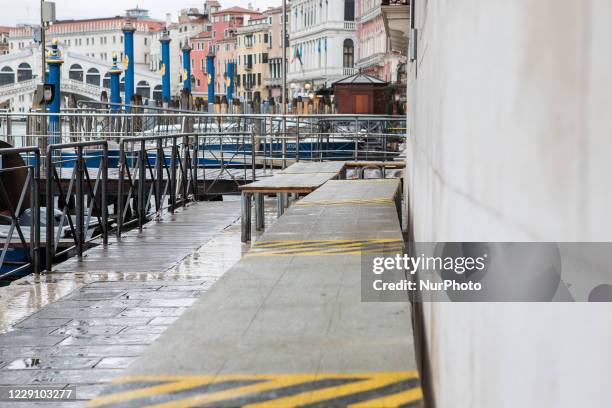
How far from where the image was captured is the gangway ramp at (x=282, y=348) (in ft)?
7.44

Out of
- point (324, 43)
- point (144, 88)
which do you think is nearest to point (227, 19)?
point (144, 88)

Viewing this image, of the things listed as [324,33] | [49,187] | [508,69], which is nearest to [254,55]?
[324,33]

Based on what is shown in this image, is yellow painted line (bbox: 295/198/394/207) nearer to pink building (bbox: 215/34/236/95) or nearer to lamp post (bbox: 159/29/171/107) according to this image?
lamp post (bbox: 159/29/171/107)

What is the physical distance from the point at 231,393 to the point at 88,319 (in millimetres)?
4098

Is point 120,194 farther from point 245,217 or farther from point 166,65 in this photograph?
point 166,65

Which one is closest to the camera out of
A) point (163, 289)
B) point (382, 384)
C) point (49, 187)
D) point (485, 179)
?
point (485, 179)

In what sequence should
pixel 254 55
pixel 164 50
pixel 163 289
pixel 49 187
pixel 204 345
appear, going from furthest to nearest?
pixel 254 55 < pixel 164 50 < pixel 49 187 < pixel 163 289 < pixel 204 345

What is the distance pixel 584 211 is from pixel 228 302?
2.56 meters

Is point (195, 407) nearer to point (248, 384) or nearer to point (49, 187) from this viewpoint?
point (248, 384)

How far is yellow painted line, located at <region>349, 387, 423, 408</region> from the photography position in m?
2.19

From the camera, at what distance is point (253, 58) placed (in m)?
108

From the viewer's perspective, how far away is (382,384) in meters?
2.35

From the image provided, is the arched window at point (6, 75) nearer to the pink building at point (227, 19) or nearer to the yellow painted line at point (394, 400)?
the pink building at point (227, 19)

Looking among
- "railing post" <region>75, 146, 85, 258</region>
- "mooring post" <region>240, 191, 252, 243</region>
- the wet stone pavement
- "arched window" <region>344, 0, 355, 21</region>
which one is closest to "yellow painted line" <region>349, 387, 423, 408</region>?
the wet stone pavement
